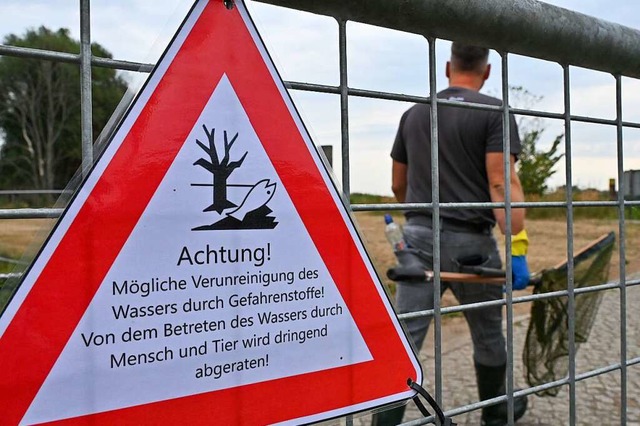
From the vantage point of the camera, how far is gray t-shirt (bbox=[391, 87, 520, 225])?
261 cm

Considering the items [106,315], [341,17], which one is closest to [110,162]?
[106,315]

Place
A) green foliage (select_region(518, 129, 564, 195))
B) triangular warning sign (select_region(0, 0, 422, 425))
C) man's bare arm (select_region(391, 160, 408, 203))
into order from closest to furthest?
1. triangular warning sign (select_region(0, 0, 422, 425))
2. man's bare arm (select_region(391, 160, 408, 203))
3. green foliage (select_region(518, 129, 564, 195))

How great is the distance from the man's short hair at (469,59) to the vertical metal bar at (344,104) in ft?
6.03

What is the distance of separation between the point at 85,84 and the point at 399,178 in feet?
7.46

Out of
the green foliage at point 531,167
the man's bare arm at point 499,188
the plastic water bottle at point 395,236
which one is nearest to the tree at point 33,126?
the green foliage at point 531,167

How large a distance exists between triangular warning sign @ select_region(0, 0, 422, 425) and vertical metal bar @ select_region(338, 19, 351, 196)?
39 millimetres

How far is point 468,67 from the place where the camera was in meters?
2.69

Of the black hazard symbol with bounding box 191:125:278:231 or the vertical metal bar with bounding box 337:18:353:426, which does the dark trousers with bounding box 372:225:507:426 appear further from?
the black hazard symbol with bounding box 191:125:278:231

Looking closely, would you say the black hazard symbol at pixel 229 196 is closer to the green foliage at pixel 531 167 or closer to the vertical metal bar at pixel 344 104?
the vertical metal bar at pixel 344 104

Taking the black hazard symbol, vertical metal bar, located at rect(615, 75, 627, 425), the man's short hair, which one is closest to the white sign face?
the black hazard symbol

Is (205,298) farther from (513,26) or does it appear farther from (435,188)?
(513,26)

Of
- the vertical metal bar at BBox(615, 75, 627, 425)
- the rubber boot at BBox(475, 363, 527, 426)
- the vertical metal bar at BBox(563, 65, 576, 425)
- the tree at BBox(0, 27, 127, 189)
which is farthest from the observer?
the tree at BBox(0, 27, 127, 189)

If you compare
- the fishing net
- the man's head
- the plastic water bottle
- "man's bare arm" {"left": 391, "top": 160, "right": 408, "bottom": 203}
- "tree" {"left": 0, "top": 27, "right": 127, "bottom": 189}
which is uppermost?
"tree" {"left": 0, "top": 27, "right": 127, "bottom": 189}

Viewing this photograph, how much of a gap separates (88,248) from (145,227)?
0.07 metres
